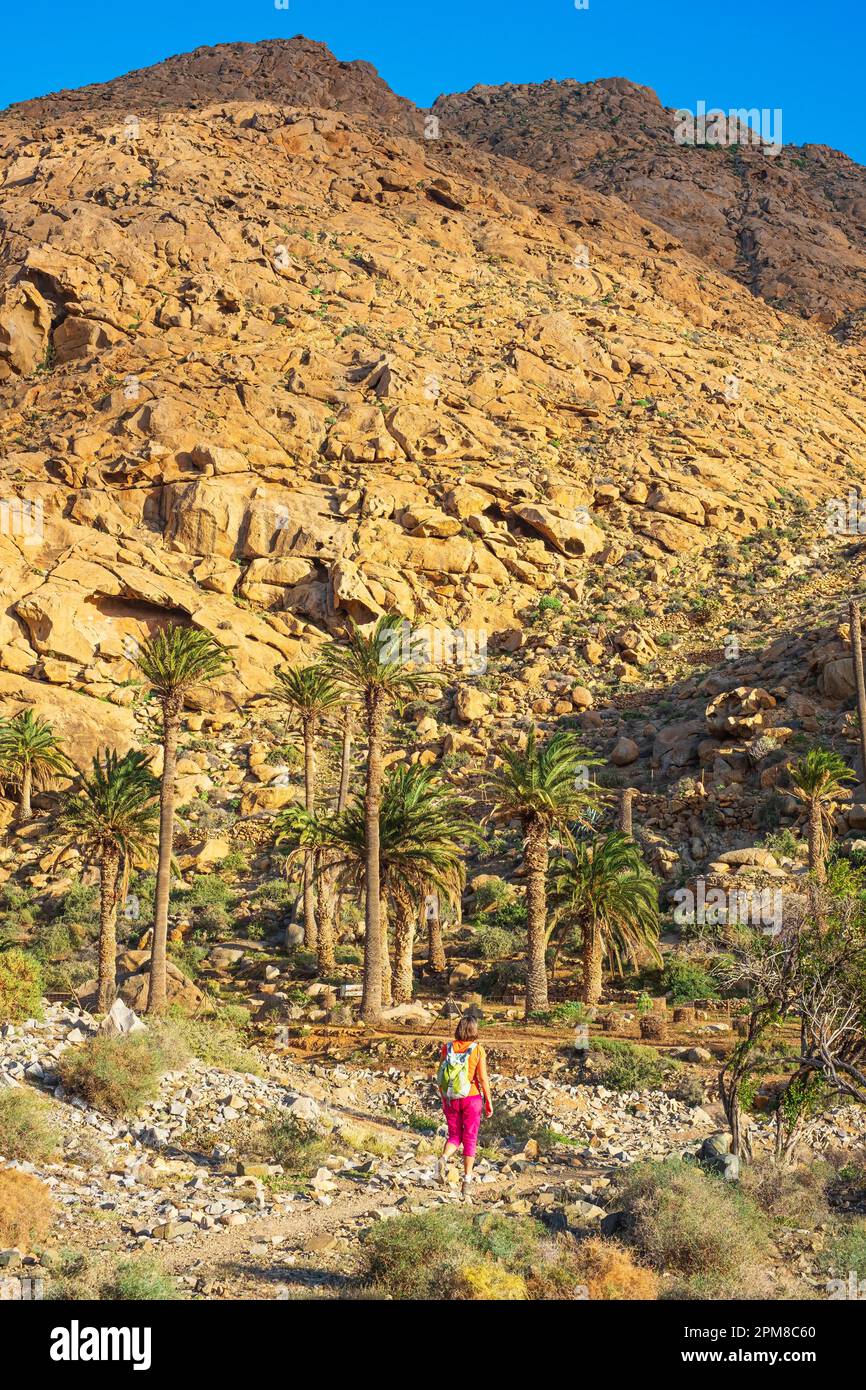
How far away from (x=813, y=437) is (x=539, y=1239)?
7058 cm

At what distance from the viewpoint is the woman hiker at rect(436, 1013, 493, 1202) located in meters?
11.2

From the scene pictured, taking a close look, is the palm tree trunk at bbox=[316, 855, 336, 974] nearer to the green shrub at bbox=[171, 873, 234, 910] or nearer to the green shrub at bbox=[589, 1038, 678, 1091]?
the green shrub at bbox=[171, 873, 234, 910]

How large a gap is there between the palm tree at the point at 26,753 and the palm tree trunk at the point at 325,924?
49.4 ft

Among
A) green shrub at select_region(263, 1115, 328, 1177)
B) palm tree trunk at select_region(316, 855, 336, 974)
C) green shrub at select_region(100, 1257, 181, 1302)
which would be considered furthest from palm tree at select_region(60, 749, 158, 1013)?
green shrub at select_region(100, 1257, 181, 1302)

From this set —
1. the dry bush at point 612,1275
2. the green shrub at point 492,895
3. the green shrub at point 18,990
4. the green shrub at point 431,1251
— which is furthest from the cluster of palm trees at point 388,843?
the dry bush at point 612,1275

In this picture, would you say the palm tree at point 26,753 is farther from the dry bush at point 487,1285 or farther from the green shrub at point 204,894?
the dry bush at point 487,1285

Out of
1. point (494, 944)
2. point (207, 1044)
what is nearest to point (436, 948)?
point (494, 944)

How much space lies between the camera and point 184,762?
146 ft

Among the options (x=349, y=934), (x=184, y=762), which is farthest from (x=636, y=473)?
(x=349, y=934)

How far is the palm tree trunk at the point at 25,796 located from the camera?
4226 centimetres

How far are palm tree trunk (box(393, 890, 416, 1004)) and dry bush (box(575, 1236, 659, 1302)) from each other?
61.3 ft

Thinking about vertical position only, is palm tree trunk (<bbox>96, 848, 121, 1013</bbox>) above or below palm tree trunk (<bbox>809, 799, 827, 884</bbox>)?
below

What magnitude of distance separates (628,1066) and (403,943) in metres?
9.70
